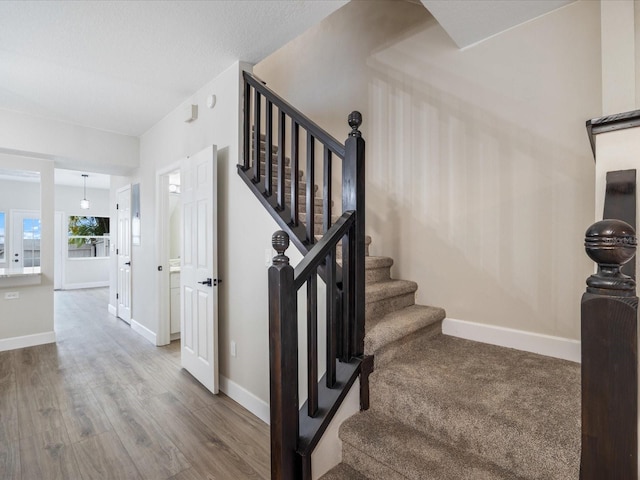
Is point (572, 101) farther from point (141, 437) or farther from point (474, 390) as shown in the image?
point (141, 437)

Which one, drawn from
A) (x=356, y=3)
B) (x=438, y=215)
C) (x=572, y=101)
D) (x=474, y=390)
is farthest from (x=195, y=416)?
(x=356, y=3)

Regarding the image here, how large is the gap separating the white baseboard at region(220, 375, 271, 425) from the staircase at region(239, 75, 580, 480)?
2.95ft

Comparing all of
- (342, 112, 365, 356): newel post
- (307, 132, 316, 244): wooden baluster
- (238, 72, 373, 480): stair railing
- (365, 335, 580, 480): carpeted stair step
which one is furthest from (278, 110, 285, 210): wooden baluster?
(365, 335, 580, 480): carpeted stair step

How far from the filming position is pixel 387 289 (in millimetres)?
2383

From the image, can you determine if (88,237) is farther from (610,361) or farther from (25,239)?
(610,361)

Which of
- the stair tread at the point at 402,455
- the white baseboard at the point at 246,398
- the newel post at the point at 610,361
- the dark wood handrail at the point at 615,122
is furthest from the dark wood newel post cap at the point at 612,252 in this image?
the white baseboard at the point at 246,398

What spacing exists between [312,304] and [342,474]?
87 cm

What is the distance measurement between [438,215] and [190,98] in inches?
109

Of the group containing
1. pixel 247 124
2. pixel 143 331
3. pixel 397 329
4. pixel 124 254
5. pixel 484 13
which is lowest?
pixel 143 331

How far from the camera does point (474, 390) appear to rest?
1.60 meters

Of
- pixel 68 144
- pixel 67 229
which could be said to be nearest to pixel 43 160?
pixel 68 144

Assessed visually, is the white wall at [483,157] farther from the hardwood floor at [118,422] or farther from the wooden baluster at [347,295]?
the hardwood floor at [118,422]

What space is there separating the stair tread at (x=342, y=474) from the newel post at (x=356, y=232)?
552 millimetres

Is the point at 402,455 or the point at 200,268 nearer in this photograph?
the point at 402,455
